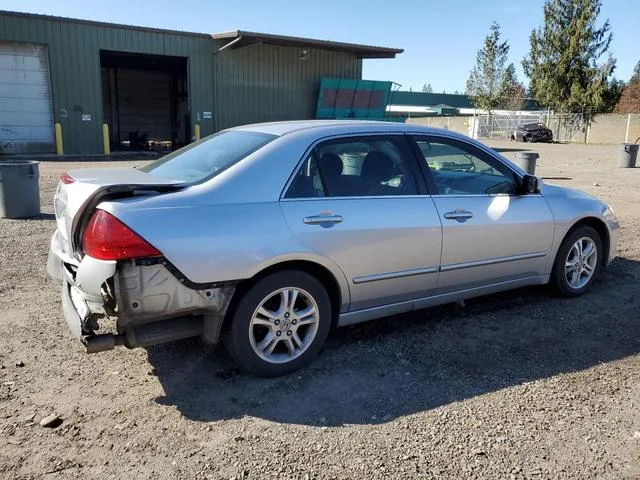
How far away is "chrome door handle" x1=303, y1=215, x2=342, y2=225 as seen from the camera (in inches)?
138

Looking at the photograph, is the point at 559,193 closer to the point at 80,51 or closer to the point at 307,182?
the point at 307,182

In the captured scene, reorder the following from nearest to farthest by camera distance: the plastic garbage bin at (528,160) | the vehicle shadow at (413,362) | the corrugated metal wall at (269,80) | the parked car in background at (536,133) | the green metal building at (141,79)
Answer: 1. the vehicle shadow at (413,362)
2. the plastic garbage bin at (528,160)
3. the green metal building at (141,79)
4. the corrugated metal wall at (269,80)
5. the parked car in background at (536,133)

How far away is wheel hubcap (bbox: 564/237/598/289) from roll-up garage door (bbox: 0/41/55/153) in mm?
22501

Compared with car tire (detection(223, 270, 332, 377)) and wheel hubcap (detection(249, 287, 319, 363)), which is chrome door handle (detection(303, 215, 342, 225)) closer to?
car tire (detection(223, 270, 332, 377))

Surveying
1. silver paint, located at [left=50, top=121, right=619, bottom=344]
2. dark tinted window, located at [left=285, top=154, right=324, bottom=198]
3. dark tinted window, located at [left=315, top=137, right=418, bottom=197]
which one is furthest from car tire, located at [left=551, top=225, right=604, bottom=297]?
dark tinted window, located at [left=285, top=154, right=324, bottom=198]

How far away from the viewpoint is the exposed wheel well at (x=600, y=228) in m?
5.08

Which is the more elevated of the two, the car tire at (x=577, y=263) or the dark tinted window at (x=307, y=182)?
the dark tinted window at (x=307, y=182)

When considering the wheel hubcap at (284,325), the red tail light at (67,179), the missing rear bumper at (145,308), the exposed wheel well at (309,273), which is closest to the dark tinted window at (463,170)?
the exposed wheel well at (309,273)

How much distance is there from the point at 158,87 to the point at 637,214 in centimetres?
3020

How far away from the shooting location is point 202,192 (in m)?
3.29

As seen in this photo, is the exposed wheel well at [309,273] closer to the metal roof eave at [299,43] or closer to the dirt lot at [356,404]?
the dirt lot at [356,404]

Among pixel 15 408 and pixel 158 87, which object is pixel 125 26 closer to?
pixel 158 87

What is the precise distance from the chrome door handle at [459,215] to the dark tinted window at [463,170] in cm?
19

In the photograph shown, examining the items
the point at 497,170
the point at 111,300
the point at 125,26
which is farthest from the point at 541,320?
the point at 125,26
